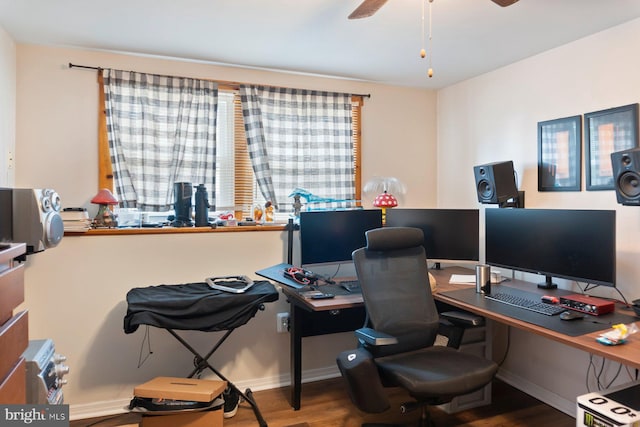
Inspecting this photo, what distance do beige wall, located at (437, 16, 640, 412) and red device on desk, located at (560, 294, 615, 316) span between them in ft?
1.21

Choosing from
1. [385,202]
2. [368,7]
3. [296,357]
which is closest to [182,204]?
[296,357]

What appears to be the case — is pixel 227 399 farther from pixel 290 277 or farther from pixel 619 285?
pixel 619 285

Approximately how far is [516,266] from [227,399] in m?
2.11

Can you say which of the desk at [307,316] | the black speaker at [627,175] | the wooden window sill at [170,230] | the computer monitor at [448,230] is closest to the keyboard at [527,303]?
the computer monitor at [448,230]

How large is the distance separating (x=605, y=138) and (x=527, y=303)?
1.14 meters

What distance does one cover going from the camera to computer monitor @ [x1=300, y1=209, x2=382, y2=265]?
9.52 feet

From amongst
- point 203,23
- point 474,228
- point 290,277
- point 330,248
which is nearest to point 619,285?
point 474,228

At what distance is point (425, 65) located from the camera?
3135 mm

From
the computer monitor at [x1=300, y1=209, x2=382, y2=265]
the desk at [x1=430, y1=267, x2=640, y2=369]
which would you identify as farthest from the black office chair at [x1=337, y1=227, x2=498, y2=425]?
the computer monitor at [x1=300, y1=209, x2=382, y2=265]

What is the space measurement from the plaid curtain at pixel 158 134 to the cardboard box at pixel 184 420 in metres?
1.41

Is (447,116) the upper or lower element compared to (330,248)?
upper

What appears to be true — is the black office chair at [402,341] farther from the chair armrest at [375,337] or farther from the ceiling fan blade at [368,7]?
the ceiling fan blade at [368,7]

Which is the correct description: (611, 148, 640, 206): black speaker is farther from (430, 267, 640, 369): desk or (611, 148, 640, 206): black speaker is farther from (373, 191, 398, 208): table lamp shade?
(373, 191, 398, 208): table lamp shade

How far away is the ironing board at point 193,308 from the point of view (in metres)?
2.26
